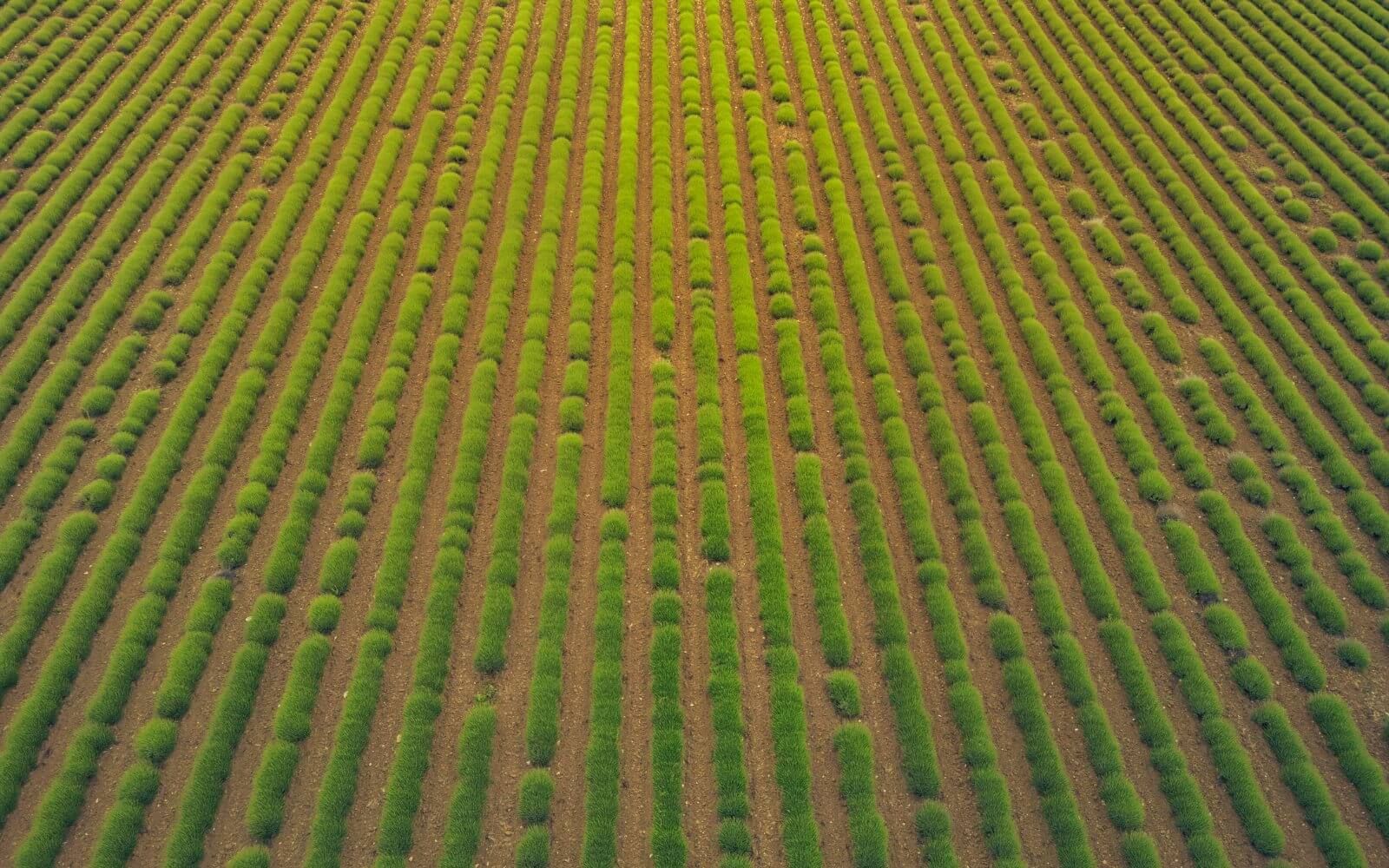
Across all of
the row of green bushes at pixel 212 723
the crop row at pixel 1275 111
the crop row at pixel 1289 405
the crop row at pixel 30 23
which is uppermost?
the crop row at pixel 30 23

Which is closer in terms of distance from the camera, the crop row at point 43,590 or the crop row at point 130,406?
the crop row at point 43,590

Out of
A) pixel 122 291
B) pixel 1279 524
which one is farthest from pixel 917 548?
pixel 122 291

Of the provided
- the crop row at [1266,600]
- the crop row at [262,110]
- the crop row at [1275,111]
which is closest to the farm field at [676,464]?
the crop row at [1266,600]

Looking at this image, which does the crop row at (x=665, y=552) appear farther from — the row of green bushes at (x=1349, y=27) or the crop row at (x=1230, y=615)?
the row of green bushes at (x=1349, y=27)

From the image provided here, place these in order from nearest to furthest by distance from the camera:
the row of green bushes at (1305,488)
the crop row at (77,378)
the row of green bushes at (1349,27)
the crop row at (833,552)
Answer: the crop row at (833,552)
the crop row at (77,378)
the row of green bushes at (1305,488)
the row of green bushes at (1349,27)

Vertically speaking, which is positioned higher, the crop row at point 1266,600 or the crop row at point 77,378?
the crop row at point 77,378

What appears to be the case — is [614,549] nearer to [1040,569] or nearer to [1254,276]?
[1040,569]

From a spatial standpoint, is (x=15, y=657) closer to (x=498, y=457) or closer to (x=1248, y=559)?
(x=498, y=457)
